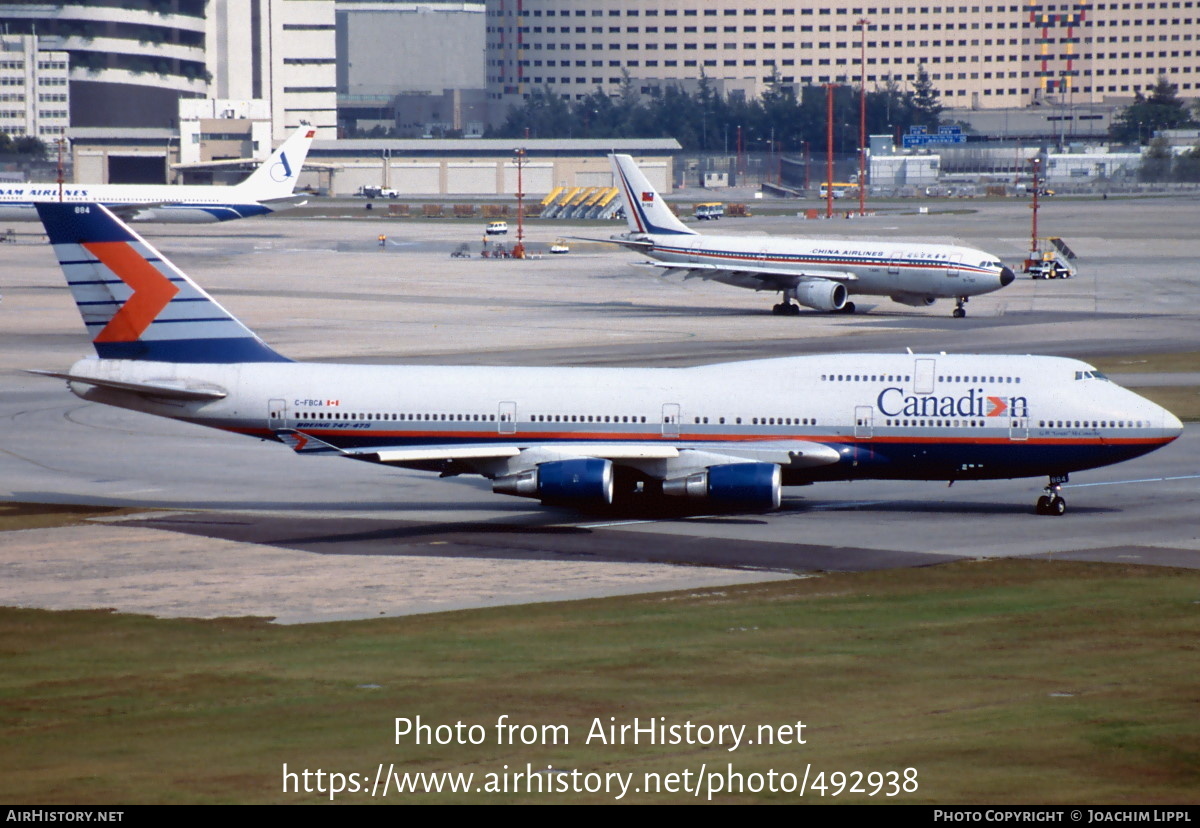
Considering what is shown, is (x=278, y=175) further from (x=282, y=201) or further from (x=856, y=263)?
(x=856, y=263)

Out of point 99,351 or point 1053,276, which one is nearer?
point 99,351

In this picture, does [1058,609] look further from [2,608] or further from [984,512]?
[2,608]

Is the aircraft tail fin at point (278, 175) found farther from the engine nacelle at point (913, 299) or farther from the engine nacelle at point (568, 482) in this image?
the engine nacelle at point (568, 482)

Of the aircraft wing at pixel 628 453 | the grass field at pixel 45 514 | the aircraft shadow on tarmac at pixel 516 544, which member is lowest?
the aircraft shadow on tarmac at pixel 516 544

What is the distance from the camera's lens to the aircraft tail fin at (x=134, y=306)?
45.2 metres

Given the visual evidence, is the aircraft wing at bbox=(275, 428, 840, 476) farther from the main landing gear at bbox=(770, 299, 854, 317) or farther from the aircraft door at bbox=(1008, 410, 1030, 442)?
the main landing gear at bbox=(770, 299, 854, 317)

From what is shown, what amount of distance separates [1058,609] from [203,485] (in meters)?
27.2

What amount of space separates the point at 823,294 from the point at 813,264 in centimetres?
245

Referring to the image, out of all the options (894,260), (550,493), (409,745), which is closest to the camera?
(409,745)

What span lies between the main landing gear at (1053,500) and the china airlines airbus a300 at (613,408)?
0.06 m

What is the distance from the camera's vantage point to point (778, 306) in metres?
102

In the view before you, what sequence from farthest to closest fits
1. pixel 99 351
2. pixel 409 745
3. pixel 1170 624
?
pixel 99 351
pixel 1170 624
pixel 409 745

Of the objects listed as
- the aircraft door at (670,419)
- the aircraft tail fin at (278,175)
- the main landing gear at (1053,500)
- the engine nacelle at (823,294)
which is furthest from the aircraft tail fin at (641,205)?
the aircraft tail fin at (278,175)

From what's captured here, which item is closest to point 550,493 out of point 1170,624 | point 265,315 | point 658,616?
point 658,616
